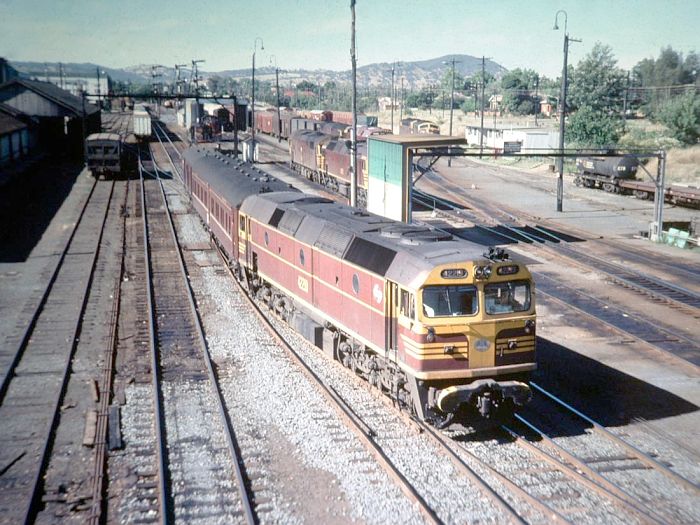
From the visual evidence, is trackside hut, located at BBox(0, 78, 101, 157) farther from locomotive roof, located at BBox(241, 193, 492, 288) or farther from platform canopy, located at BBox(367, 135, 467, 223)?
locomotive roof, located at BBox(241, 193, 492, 288)

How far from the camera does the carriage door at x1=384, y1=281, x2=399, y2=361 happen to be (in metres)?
14.0

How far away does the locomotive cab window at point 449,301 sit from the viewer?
1314 cm

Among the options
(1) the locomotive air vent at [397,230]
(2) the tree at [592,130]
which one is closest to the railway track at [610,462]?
(1) the locomotive air vent at [397,230]

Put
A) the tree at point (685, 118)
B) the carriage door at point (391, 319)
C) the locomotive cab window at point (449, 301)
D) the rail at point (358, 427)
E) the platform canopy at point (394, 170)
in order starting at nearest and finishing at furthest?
the rail at point (358, 427) → the locomotive cab window at point (449, 301) → the carriage door at point (391, 319) → the platform canopy at point (394, 170) → the tree at point (685, 118)

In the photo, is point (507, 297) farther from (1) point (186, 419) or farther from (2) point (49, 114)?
(2) point (49, 114)

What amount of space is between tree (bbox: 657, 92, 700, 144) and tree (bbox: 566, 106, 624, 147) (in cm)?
510

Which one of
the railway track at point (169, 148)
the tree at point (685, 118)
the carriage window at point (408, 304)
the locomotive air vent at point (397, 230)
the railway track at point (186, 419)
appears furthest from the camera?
the tree at point (685, 118)

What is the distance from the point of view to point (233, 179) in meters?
29.0

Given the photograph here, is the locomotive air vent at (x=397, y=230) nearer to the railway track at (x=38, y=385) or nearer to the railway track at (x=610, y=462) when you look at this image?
the railway track at (x=610, y=462)

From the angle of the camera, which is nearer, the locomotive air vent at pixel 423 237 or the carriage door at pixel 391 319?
the carriage door at pixel 391 319

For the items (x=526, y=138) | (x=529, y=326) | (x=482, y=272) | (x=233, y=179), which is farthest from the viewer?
(x=526, y=138)

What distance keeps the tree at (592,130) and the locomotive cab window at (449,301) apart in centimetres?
6093

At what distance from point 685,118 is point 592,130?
850 cm

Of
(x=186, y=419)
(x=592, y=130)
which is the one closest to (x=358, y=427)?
(x=186, y=419)
